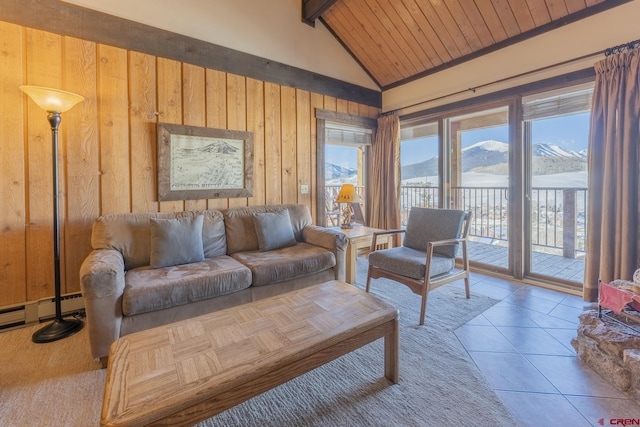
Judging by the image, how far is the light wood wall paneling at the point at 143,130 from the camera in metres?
2.66

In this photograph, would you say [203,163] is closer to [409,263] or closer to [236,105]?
[236,105]

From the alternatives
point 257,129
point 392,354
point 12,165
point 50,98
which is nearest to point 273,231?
point 257,129

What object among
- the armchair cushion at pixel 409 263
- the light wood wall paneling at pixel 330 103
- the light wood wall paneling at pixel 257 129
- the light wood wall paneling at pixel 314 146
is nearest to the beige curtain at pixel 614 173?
the armchair cushion at pixel 409 263

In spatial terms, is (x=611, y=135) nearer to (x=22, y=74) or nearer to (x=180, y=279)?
(x=180, y=279)

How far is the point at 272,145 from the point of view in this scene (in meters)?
3.50

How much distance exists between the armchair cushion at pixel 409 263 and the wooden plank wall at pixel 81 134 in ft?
5.76

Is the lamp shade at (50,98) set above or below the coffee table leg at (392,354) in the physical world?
above

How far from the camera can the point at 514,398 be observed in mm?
1471

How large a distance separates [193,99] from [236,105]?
0.45 metres

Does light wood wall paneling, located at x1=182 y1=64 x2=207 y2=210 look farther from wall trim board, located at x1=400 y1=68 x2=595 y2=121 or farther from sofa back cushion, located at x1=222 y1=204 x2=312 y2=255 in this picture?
wall trim board, located at x1=400 y1=68 x2=595 y2=121

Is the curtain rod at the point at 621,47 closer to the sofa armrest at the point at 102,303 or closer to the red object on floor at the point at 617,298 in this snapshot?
the red object on floor at the point at 617,298

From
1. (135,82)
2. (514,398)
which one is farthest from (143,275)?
(514,398)

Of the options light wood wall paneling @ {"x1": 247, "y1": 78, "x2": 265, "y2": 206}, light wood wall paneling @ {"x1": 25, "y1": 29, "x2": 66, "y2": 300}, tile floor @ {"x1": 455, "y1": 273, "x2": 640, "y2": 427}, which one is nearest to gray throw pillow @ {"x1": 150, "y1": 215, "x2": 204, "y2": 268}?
light wood wall paneling @ {"x1": 25, "y1": 29, "x2": 66, "y2": 300}

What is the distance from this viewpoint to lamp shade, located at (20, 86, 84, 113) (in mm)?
1947
